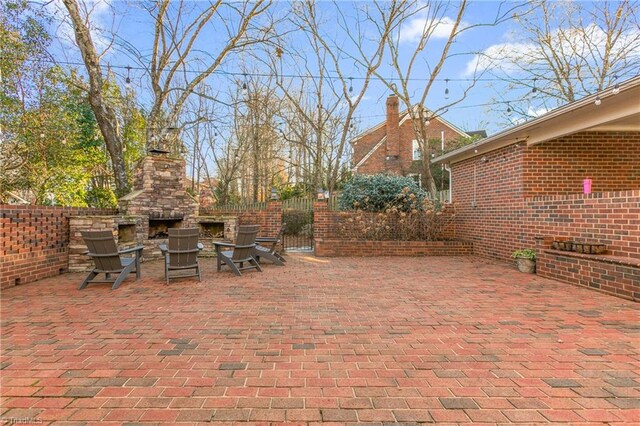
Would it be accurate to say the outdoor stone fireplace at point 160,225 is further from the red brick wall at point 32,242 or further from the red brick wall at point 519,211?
the red brick wall at point 519,211

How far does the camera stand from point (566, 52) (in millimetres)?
13273

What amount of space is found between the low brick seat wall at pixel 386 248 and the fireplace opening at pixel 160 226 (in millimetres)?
4118

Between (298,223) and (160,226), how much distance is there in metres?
5.63

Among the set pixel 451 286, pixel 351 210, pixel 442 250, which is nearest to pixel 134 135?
pixel 351 210

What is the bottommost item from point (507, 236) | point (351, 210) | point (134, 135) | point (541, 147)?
point (507, 236)

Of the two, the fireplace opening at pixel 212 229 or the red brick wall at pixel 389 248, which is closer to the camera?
the red brick wall at pixel 389 248

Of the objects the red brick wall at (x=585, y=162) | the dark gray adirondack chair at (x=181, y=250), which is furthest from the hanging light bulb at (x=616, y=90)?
the dark gray adirondack chair at (x=181, y=250)

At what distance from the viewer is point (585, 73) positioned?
13133 millimetres

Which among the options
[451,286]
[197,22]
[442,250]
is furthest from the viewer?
[197,22]

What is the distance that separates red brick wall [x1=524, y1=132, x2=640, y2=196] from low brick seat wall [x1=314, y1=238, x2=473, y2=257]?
2658 mm

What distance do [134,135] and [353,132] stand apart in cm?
Result: 998

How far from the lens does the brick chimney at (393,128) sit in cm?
1975

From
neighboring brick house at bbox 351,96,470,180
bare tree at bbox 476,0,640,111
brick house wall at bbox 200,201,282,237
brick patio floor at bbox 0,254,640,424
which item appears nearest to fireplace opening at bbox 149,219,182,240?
brick house wall at bbox 200,201,282,237

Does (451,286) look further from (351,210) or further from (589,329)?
(351,210)
